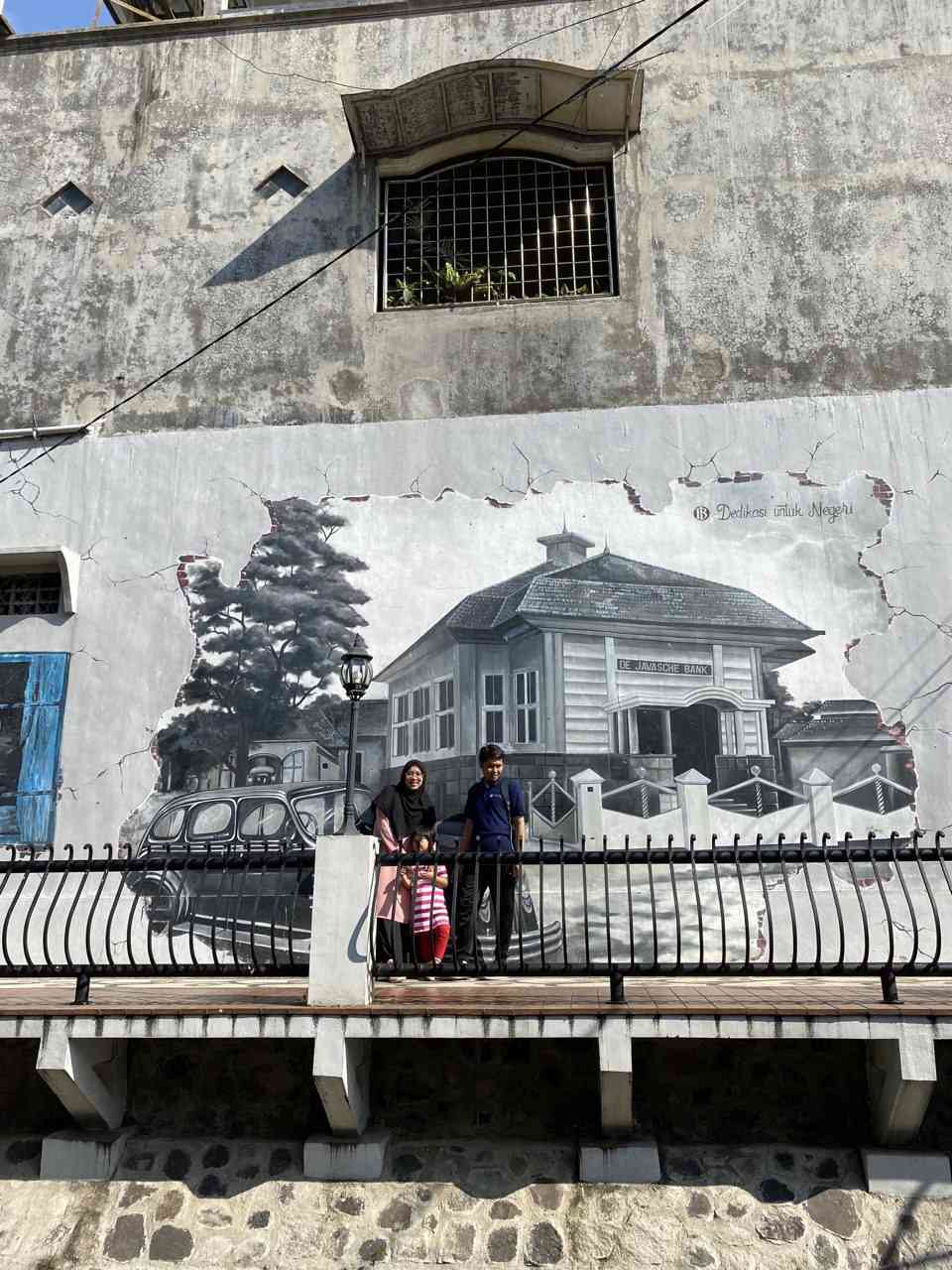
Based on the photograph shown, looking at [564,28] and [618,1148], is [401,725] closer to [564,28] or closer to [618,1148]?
[618,1148]

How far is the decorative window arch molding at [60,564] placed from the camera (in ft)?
34.7

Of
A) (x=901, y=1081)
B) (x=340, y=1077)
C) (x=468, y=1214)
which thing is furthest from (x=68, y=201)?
(x=901, y=1081)

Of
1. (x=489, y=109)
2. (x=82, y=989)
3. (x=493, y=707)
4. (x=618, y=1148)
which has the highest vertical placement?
(x=489, y=109)

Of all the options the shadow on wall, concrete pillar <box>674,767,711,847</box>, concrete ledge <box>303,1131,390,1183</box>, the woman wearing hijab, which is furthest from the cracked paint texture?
concrete ledge <box>303,1131,390,1183</box>

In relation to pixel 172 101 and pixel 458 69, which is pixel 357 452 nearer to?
pixel 458 69

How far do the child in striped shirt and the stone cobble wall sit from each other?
1.17 m

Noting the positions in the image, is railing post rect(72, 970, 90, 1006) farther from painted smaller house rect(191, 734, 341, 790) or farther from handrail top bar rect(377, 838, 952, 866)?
painted smaller house rect(191, 734, 341, 790)

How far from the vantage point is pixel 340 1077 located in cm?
600

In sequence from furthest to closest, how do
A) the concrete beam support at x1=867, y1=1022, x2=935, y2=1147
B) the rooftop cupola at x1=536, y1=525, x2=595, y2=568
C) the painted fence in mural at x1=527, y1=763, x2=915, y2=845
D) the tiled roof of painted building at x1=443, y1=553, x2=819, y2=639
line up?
1. the rooftop cupola at x1=536, y1=525, x2=595, y2=568
2. the tiled roof of painted building at x1=443, y1=553, x2=819, y2=639
3. the painted fence in mural at x1=527, y1=763, x2=915, y2=845
4. the concrete beam support at x1=867, y1=1022, x2=935, y2=1147

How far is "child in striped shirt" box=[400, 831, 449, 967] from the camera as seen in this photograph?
7035 millimetres

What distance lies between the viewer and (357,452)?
10727 mm

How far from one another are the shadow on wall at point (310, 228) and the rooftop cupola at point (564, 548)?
3850 mm

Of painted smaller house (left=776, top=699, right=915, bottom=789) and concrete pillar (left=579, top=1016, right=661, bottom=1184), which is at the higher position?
painted smaller house (left=776, top=699, right=915, bottom=789)

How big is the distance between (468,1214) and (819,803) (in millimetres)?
4681
